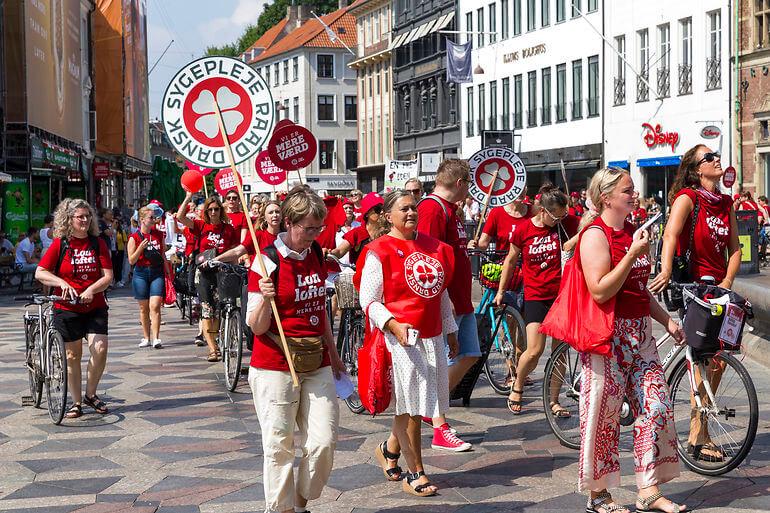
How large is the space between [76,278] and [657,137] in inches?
1331

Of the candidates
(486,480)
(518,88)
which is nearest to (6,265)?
(486,480)

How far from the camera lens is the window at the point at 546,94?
167ft

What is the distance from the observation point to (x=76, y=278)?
1010cm

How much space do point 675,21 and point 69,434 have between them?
34676 millimetres

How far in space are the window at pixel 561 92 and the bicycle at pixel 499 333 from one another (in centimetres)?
3901

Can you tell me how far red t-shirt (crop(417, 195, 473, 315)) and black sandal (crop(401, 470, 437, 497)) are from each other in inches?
65.6

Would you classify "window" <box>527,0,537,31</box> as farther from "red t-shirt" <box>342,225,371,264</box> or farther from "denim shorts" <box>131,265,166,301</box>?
"red t-shirt" <box>342,225,371,264</box>

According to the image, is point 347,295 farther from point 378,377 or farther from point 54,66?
point 54,66

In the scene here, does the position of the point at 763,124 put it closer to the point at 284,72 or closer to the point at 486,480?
the point at 486,480

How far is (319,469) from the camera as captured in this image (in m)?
6.22

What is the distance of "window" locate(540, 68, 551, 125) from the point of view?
5094 centimetres

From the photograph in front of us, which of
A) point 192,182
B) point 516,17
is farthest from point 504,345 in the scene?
point 516,17

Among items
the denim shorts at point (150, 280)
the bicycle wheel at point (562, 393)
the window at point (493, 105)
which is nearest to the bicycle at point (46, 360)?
the bicycle wheel at point (562, 393)

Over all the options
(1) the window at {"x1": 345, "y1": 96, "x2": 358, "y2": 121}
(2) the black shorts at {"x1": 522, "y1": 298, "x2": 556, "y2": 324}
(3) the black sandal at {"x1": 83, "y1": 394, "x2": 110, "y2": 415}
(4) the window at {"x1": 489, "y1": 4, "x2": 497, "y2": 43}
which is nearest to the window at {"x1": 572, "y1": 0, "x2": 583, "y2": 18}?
(4) the window at {"x1": 489, "y1": 4, "x2": 497, "y2": 43}
